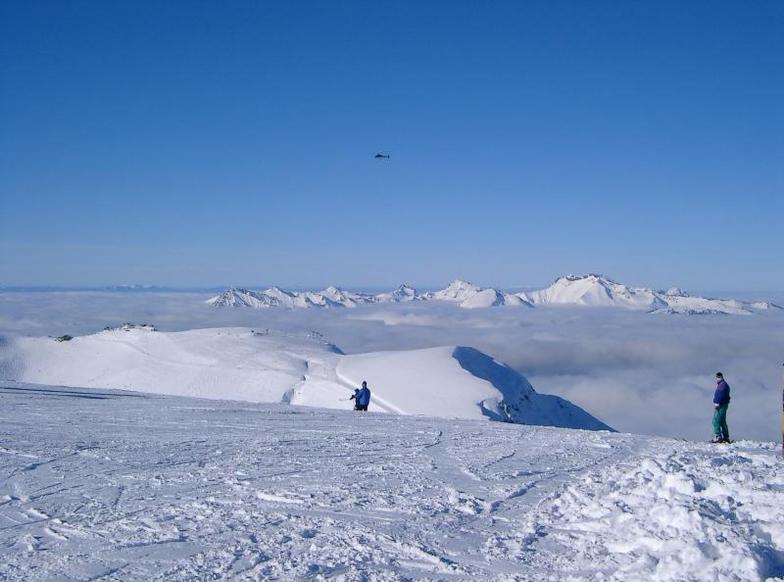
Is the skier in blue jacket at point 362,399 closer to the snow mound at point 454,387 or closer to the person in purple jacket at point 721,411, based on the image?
the person in purple jacket at point 721,411

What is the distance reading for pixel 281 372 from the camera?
223 feet

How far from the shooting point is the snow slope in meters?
53.1

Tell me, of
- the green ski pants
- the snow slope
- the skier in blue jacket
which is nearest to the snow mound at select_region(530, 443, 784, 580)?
the green ski pants

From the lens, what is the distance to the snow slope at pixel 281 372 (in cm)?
5312

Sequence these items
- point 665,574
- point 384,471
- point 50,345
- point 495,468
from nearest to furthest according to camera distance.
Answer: point 665,574, point 384,471, point 495,468, point 50,345

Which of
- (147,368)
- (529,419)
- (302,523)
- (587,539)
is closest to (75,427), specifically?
(302,523)

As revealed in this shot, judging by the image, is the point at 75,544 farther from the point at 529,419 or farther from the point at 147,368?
the point at 147,368

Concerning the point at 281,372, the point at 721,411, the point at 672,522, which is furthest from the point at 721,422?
the point at 281,372

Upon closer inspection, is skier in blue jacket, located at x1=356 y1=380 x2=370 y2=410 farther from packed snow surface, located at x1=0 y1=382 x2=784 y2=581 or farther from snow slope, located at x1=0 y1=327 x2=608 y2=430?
snow slope, located at x1=0 y1=327 x2=608 y2=430

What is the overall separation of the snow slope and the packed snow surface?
118 ft

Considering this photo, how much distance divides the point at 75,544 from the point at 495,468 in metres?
6.96

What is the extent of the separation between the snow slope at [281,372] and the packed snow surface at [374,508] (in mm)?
35903

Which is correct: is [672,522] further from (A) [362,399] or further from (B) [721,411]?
(A) [362,399]

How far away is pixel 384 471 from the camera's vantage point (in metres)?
10.8
